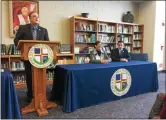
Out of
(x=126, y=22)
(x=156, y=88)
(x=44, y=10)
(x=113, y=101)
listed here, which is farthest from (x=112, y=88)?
(x=126, y=22)

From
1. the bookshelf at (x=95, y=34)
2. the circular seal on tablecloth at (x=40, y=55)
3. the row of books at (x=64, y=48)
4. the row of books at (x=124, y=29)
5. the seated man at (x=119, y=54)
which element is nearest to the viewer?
the circular seal on tablecloth at (x=40, y=55)

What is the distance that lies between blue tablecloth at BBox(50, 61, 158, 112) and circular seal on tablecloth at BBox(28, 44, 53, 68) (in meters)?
0.36

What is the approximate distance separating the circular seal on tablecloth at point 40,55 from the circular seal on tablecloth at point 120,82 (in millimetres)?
1219

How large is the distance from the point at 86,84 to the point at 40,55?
870 millimetres

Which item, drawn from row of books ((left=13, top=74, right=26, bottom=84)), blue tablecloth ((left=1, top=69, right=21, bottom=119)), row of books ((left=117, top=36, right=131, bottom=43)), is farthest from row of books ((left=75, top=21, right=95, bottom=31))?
blue tablecloth ((left=1, top=69, right=21, bottom=119))

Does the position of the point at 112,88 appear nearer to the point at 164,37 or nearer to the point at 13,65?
the point at 13,65

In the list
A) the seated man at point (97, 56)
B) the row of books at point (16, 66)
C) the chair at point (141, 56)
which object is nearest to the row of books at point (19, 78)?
the row of books at point (16, 66)

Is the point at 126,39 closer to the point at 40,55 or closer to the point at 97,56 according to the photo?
the point at 97,56

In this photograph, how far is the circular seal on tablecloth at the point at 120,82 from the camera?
9.78ft

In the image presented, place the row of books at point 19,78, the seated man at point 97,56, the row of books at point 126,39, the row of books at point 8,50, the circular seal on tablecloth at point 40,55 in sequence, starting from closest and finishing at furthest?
the circular seal on tablecloth at point 40,55, the seated man at point 97,56, the row of books at point 8,50, the row of books at point 19,78, the row of books at point 126,39

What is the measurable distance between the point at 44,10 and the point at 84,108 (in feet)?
9.96

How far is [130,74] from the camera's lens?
3219 millimetres

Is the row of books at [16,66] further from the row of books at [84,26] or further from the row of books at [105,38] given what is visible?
the row of books at [105,38]

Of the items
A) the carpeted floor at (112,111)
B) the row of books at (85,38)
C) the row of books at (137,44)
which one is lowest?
the carpeted floor at (112,111)
